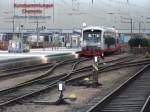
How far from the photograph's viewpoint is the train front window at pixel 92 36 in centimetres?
5094

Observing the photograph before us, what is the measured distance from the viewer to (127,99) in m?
17.3

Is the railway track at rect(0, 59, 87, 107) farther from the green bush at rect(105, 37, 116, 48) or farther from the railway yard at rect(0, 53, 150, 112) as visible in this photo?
the green bush at rect(105, 37, 116, 48)

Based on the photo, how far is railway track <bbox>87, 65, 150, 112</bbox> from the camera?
14714mm

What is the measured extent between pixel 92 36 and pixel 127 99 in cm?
3447

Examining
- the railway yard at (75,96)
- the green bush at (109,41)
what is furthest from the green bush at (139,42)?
the railway yard at (75,96)

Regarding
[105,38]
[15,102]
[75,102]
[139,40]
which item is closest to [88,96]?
[75,102]

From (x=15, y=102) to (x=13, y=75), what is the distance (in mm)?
11691

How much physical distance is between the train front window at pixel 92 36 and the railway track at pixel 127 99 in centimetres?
2700

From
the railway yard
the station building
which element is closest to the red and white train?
the railway yard

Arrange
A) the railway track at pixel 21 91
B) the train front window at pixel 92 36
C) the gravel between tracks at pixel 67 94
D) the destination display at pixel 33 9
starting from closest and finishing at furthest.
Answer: the gravel between tracks at pixel 67 94 < the railway track at pixel 21 91 < the train front window at pixel 92 36 < the destination display at pixel 33 9

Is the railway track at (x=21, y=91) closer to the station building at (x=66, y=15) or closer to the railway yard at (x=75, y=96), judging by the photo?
the railway yard at (x=75, y=96)

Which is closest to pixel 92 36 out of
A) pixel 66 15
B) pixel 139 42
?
pixel 139 42

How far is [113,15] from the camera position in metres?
100

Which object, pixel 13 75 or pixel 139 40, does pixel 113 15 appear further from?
pixel 13 75
